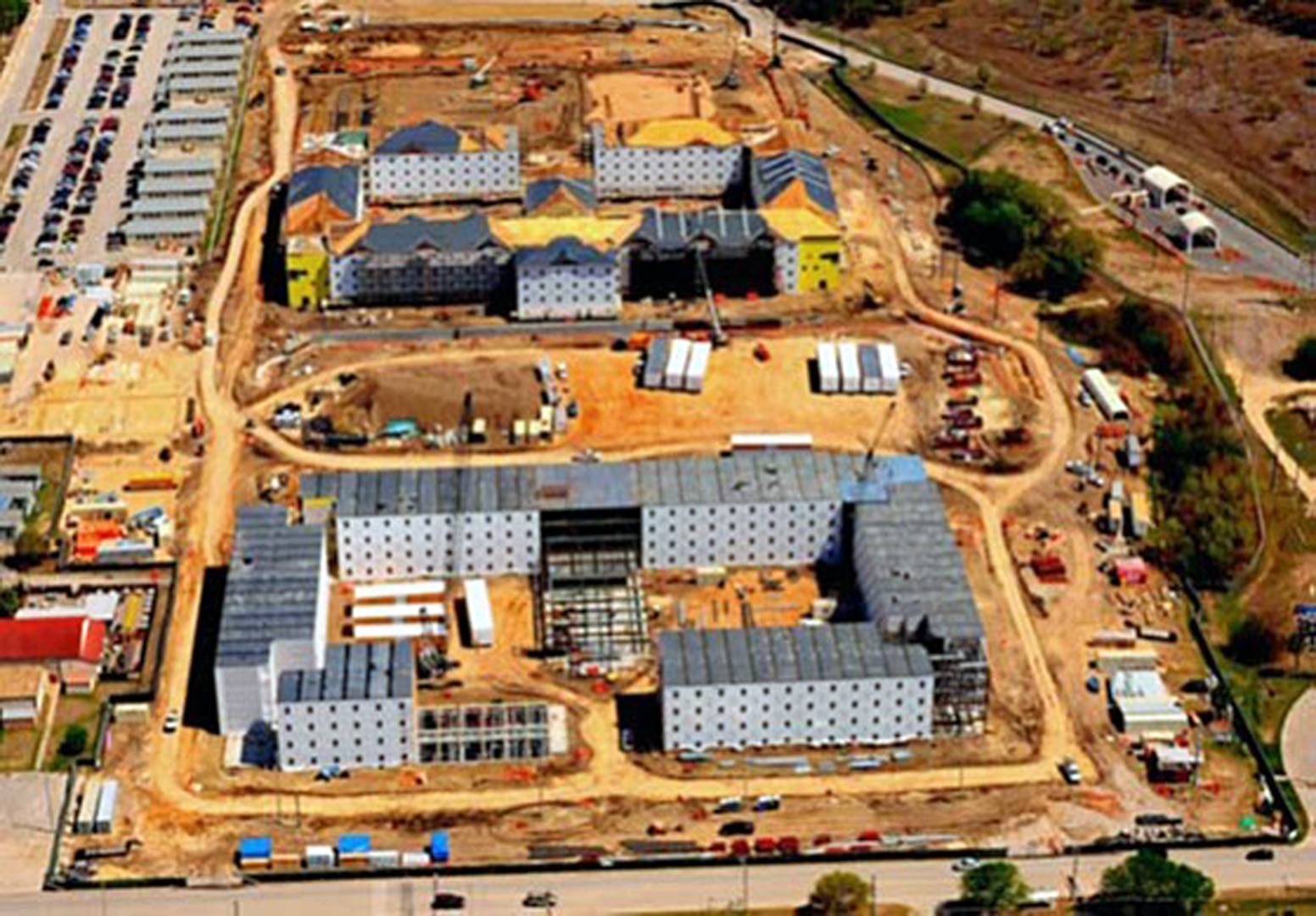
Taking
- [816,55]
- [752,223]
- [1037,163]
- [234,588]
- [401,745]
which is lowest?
[401,745]

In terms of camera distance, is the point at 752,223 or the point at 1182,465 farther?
the point at 752,223

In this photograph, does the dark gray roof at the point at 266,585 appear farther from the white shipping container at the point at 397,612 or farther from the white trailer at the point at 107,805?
the white trailer at the point at 107,805

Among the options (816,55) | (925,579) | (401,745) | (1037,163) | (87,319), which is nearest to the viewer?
(401,745)

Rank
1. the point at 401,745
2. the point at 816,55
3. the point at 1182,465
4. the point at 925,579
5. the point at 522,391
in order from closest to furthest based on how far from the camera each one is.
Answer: the point at 401,745
the point at 925,579
the point at 1182,465
the point at 522,391
the point at 816,55

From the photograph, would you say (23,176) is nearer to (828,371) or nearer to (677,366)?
(677,366)

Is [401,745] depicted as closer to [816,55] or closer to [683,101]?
[683,101]

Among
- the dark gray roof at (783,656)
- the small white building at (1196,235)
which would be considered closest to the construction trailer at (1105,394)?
the small white building at (1196,235)

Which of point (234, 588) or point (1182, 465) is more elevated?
point (1182, 465)

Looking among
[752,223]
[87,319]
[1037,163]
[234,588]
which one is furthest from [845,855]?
[1037,163]
